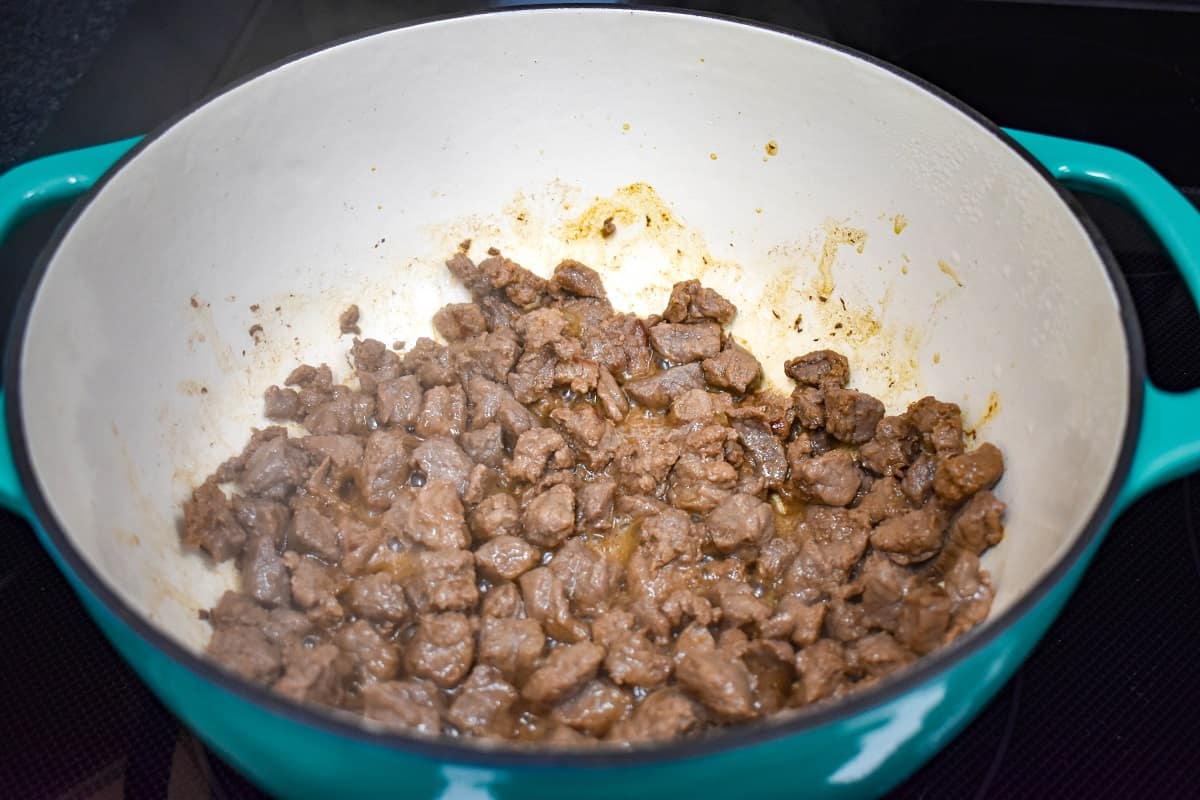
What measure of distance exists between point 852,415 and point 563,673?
950 mm

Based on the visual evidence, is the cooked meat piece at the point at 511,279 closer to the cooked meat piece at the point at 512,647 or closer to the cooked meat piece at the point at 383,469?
the cooked meat piece at the point at 383,469

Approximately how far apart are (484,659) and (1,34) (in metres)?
2.25

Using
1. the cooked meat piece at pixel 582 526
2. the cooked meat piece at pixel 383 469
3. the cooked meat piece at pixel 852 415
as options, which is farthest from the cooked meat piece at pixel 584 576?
the cooked meat piece at pixel 852 415

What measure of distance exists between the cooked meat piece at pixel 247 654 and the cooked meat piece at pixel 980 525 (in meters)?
1.35

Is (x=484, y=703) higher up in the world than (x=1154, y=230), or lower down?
lower down

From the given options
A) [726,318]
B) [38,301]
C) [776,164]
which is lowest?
[726,318]

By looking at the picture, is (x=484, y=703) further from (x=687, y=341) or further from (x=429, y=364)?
(x=687, y=341)

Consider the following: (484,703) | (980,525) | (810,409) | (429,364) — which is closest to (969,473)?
(980,525)

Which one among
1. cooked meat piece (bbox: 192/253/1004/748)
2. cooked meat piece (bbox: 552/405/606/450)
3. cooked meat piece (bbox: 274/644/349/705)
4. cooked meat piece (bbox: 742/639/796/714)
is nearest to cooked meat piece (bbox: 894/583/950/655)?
cooked meat piece (bbox: 192/253/1004/748)

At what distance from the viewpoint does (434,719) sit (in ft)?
5.83

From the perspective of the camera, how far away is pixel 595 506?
2.22m

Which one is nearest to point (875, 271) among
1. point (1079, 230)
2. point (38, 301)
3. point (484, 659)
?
point (1079, 230)

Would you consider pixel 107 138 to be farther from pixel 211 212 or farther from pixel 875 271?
pixel 875 271

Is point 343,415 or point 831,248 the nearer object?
point 343,415
